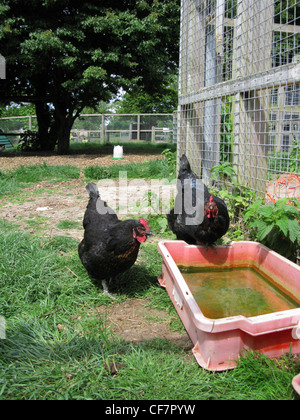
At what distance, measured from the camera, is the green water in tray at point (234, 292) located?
2.18 metres

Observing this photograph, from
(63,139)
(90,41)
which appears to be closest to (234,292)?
(90,41)

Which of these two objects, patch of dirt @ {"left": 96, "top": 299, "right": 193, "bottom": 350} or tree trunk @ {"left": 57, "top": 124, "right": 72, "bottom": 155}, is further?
tree trunk @ {"left": 57, "top": 124, "right": 72, "bottom": 155}

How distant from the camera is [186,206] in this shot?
3.07 m

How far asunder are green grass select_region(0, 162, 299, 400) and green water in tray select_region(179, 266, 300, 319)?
0.25 m

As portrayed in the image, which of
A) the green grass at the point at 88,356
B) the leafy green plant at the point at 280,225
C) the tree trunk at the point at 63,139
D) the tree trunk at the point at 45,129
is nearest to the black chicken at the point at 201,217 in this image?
the leafy green plant at the point at 280,225

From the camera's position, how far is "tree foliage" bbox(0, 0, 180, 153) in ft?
31.5

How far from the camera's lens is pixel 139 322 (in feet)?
7.20

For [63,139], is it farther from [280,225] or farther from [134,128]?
[280,225]

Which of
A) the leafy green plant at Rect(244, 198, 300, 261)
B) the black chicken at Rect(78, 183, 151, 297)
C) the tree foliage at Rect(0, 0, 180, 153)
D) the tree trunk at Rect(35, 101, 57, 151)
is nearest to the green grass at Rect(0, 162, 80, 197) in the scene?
the tree foliage at Rect(0, 0, 180, 153)

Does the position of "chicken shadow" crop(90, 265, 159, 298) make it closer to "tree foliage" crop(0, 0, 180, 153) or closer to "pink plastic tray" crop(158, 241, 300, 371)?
"pink plastic tray" crop(158, 241, 300, 371)

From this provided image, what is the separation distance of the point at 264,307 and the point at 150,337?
2.63 feet

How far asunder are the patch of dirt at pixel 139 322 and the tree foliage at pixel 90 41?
8.58m

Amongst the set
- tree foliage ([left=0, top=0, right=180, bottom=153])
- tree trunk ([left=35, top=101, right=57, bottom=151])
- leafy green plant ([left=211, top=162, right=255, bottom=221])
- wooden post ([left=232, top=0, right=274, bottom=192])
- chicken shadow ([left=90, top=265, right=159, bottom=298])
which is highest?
tree foliage ([left=0, top=0, right=180, bottom=153])
